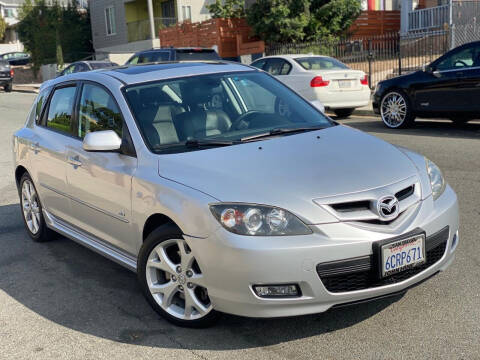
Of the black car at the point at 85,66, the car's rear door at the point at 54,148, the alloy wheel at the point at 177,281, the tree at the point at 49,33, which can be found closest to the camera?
the alloy wheel at the point at 177,281

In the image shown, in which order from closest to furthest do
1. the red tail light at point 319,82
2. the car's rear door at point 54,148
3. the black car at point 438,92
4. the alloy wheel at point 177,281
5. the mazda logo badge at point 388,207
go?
the mazda logo badge at point 388,207
the alloy wheel at point 177,281
the car's rear door at point 54,148
the black car at point 438,92
the red tail light at point 319,82

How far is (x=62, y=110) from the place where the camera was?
5598mm

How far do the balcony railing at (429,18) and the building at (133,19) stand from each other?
1661 centimetres

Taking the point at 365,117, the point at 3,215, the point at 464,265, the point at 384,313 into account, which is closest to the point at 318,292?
the point at 384,313

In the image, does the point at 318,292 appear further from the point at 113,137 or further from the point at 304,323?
the point at 113,137

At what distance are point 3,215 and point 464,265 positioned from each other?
206 inches

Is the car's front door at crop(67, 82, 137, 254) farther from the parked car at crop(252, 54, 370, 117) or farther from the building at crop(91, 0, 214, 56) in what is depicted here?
the building at crop(91, 0, 214, 56)

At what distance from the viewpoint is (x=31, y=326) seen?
4.20m

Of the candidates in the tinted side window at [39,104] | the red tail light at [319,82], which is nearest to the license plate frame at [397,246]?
the tinted side window at [39,104]

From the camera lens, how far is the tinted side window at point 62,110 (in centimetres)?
541

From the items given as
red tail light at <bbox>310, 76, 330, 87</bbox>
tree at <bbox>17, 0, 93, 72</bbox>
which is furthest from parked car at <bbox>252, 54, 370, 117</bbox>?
tree at <bbox>17, 0, 93, 72</bbox>

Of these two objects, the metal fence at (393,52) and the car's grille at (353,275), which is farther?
the metal fence at (393,52)

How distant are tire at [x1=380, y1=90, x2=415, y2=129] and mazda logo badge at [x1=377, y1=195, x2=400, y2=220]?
29.5 ft

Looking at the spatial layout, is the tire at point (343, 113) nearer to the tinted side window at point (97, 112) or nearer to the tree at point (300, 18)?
the tree at point (300, 18)
